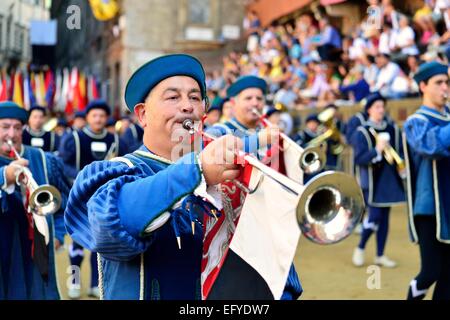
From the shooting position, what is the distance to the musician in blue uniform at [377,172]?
731 cm

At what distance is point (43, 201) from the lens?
13.6 feet

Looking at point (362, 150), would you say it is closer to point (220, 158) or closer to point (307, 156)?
point (307, 156)

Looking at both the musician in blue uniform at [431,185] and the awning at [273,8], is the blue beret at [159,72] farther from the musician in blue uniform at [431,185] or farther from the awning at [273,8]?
the awning at [273,8]

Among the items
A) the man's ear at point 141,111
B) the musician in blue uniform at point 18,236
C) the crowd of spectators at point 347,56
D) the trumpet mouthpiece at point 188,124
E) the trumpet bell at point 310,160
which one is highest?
the crowd of spectators at point 347,56

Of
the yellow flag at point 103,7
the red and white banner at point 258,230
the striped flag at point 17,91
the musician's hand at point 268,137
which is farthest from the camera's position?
the yellow flag at point 103,7

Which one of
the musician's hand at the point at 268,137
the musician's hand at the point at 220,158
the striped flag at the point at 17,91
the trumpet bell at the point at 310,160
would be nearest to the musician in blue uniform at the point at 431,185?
the trumpet bell at the point at 310,160

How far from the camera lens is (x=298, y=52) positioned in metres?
17.4

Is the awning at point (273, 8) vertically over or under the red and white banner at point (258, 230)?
over

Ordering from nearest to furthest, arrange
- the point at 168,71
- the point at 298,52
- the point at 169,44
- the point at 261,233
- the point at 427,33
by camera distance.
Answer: the point at 261,233 < the point at 168,71 < the point at 427,33 < the point at 298,52 < the point at 169,44

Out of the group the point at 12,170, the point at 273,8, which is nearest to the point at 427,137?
the point at 12,170

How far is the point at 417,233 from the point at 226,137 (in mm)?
3358

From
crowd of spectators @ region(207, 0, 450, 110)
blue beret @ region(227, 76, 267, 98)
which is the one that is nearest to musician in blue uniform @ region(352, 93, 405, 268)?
blue beret @ region(227, 76, 267, 98)
